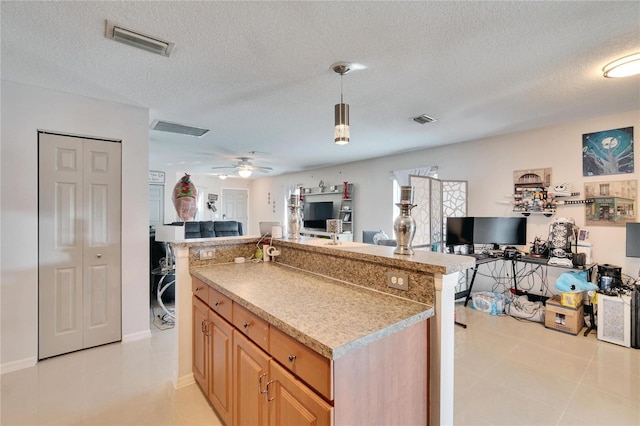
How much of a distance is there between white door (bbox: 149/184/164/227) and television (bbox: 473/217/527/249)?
779 cm

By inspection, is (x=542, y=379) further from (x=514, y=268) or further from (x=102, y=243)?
(x=102, y=243)

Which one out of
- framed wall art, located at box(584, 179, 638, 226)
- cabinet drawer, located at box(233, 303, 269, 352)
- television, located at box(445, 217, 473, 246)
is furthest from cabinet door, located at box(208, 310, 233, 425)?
framed wall art, located at box(584, 179, 638, 226)

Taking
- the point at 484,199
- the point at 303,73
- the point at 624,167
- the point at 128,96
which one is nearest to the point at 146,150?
the point at 128,96

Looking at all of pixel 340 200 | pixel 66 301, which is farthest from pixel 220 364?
pixel 340 200

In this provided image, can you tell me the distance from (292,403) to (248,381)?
0.42 meters

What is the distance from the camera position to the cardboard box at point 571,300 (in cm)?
325

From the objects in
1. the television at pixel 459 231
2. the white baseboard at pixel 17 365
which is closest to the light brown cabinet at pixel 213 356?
the white baseboard at pixel 17 365

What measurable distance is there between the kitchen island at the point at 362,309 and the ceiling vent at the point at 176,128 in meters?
2.52

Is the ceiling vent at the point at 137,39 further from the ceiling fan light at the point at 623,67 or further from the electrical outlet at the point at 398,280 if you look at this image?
the ceiling fan light at the point at 623,67

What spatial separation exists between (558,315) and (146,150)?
4930 mm

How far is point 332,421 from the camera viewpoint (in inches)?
39.2

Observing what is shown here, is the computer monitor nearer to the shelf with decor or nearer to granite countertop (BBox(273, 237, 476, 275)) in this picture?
granite countertop (BBox(273, 237, 476, 275))

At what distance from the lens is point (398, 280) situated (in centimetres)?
152

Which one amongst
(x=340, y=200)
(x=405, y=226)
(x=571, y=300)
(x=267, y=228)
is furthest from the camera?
(x=340, y=200)
